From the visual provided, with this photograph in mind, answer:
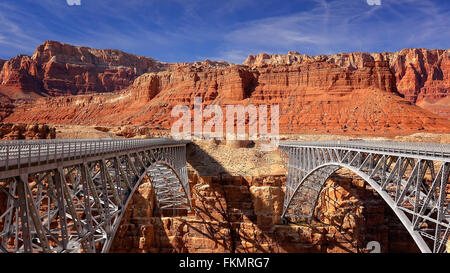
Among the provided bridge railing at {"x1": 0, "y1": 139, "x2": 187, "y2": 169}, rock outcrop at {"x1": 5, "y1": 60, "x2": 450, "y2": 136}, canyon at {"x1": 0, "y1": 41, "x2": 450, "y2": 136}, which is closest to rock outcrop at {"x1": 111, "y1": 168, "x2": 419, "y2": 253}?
bridge railing at {"x1": 0, "y1": 139, "x2": 187, "y2": 169}

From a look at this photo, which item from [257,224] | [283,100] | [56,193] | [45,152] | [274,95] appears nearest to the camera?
[45,152]

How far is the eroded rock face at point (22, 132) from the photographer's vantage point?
3805cm

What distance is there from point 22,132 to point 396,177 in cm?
4098

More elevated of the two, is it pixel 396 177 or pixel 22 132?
pixel 22 132

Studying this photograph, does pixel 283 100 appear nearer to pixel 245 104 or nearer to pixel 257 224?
pixel 245 104

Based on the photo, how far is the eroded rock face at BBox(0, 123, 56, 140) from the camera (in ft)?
125

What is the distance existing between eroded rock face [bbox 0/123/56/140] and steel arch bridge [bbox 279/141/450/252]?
31781 millimetres

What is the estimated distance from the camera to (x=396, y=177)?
56.6 ft

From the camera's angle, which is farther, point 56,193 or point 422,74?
point 422,74

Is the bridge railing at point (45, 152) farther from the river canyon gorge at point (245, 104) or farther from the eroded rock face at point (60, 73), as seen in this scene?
the eroded rock face at point (60, 73)
